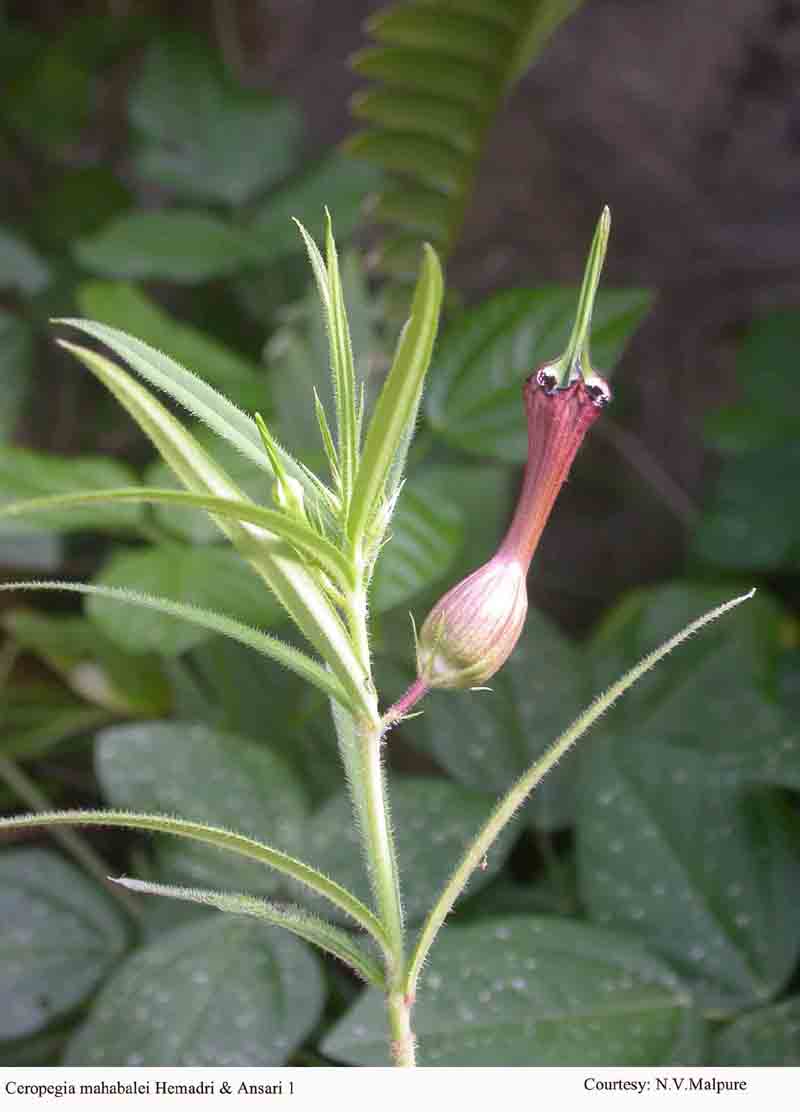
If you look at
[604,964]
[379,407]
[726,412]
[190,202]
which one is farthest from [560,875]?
[190,202]

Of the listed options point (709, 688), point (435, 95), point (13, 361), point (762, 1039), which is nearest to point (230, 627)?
point (762, 1039)

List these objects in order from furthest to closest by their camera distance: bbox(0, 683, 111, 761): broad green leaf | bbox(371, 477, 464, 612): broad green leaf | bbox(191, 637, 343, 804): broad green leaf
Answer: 1. bbox(0, 683, 111, 761): broad green leaf
2. bbox(191, 637, 343, 804): broad green leaf
3. bbox(371, 477, 464, 612): broad green leaf

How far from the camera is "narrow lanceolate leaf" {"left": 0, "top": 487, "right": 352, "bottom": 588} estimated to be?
0.37m

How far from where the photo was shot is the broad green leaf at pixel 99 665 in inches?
42.6

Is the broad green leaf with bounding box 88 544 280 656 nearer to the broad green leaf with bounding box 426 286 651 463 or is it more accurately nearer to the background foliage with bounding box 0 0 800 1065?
the background foliage with bounding box 0 0 800 1065

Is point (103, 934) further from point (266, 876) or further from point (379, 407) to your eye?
point (379, 407)

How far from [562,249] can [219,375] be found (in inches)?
19.7

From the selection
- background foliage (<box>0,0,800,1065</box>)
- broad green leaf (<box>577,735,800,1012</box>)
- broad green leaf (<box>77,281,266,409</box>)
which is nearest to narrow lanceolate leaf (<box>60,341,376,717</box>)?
background foliage (<box>0,0,800,1065</box>)

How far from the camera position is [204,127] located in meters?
1.24

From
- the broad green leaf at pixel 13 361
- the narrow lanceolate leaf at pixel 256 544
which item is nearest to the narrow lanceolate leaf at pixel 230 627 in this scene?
the narrow lanceolate leaf at pixel 256 544

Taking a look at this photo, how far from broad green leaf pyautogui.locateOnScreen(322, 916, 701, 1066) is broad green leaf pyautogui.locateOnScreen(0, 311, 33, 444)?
2.49 feet

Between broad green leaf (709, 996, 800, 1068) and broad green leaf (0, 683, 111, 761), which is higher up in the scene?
broad green leaf (0, 683, 111, 761)

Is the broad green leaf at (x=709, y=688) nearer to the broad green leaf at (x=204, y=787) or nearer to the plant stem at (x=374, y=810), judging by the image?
the broad green leaf at (x=204, y=787)

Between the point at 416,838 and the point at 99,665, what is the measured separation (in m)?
0.42
